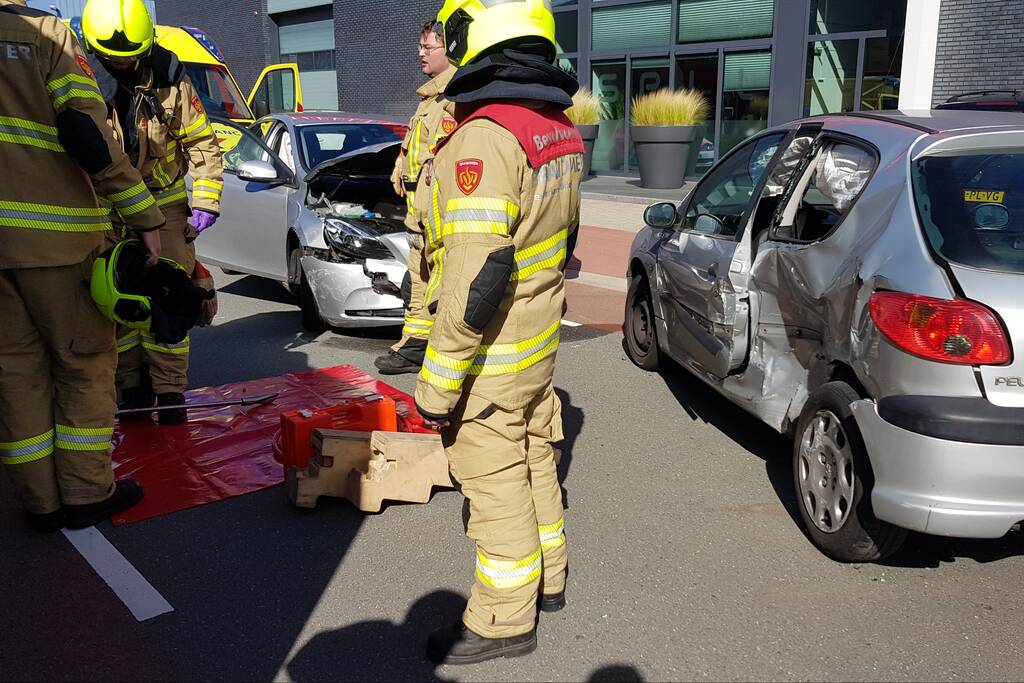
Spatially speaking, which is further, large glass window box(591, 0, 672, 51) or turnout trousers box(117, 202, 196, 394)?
large glass window box(591, 0, 672, 51)

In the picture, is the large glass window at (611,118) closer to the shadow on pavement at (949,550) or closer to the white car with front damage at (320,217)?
the white car with front damage at (320,217)

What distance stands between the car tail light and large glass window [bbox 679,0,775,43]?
45.0 feet

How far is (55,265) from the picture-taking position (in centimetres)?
363

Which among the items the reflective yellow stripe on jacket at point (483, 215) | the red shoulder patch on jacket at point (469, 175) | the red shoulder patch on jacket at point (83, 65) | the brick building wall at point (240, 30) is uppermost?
the brick building wall at point (240, 30)

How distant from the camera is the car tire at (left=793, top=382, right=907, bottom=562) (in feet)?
10.8

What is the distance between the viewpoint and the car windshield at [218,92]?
14023mm

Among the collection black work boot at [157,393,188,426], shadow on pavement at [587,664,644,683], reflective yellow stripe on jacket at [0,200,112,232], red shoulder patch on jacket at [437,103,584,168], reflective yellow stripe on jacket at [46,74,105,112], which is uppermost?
reflective yellow stripe on jacket at [46,74,105,112]

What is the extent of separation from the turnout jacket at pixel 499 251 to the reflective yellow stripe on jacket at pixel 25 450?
1.94m

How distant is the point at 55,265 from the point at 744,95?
1433 cm

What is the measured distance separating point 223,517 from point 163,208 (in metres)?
2.00

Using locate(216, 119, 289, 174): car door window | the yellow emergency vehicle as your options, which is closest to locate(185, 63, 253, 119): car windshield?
the yellow emergency vehicle

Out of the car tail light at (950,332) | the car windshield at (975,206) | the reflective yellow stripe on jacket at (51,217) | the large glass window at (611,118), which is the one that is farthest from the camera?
the large glass window at (611,118)

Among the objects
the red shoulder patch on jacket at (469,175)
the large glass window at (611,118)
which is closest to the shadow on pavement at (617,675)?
the red shoulder patch on jacket at (469,175)

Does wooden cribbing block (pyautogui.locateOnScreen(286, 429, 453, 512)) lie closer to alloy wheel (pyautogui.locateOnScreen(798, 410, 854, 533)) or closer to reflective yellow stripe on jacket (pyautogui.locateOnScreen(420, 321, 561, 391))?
reflective yellow stripe on jacket (pyautogui.locateOnScreen(420, 321, 561, 391))
